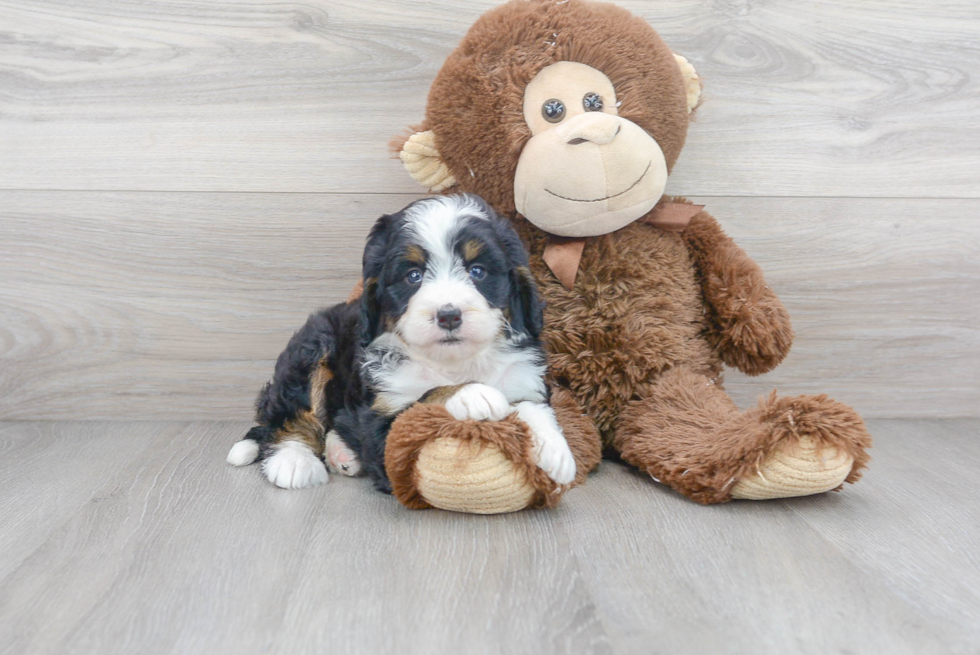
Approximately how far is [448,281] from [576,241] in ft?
1.61

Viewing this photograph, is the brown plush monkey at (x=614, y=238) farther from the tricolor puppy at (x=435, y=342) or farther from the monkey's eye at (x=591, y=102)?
the tricolor puppy at (x=435, y=342)

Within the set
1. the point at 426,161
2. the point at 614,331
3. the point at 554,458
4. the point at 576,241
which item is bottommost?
the point at 554,458

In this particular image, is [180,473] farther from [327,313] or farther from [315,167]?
[315,167]

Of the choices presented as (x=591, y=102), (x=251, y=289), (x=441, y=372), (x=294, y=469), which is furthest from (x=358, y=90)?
(x=294, y=469)

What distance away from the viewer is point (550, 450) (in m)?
1.55

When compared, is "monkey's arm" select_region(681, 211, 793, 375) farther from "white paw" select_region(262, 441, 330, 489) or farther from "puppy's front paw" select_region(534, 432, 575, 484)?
"white paw" select_region(262, 441, 330, 489)

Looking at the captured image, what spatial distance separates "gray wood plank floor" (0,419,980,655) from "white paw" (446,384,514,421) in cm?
22

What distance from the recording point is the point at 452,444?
1.50 meters

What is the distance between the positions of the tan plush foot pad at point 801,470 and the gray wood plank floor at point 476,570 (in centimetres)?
7

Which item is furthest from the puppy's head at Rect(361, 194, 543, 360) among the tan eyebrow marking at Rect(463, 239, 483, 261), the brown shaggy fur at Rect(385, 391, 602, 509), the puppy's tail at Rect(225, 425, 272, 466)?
the puppy's tail at Rect(225, 425, 272, 466)

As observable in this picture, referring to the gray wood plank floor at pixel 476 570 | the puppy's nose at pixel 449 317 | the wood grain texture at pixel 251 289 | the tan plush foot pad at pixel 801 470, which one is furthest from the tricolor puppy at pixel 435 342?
the wood grain texture at pixel 251 289

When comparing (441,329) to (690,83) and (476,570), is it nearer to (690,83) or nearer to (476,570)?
(476,570)

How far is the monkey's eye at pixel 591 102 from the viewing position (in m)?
1.85

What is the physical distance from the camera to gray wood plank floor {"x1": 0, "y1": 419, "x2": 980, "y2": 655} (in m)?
1.14
